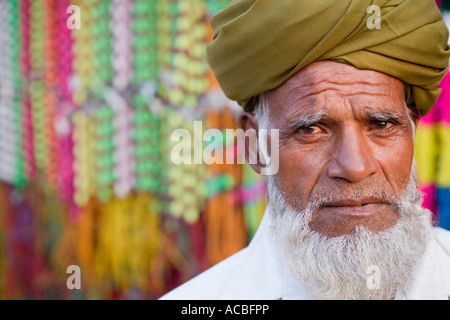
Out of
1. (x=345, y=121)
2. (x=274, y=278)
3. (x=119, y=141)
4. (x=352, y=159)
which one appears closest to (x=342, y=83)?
(x=345, y=121)

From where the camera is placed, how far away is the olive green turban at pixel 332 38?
162 centimetres

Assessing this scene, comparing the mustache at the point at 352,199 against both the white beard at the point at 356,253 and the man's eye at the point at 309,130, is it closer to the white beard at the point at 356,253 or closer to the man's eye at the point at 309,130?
the white beard at the point at 356,253

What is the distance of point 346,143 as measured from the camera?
1.63 m

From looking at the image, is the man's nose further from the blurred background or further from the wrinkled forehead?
the blurred background

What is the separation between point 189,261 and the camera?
2783 millimetres

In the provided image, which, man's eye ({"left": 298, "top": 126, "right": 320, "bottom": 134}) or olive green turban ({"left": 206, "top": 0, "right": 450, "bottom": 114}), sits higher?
olive green turban ({"left": 206, "top": 0, "right": 450, "bottom": 114})

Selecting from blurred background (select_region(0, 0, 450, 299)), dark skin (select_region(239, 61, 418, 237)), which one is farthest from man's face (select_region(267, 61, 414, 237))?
blurred background (select_region(0, 0, 450, 299))

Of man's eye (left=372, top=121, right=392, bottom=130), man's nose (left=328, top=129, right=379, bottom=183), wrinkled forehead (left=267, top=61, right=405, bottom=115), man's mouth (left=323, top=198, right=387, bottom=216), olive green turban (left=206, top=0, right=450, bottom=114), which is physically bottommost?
man's mouth (left=323, top=198, right=387, bottom=216)

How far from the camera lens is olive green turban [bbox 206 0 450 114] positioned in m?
1.62

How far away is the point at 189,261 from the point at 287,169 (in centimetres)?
119

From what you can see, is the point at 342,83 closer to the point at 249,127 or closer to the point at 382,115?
the point at 382,115

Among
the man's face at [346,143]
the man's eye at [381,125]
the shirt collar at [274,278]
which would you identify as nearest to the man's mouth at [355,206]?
the man's face at [346,143]

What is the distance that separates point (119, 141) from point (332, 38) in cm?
150
